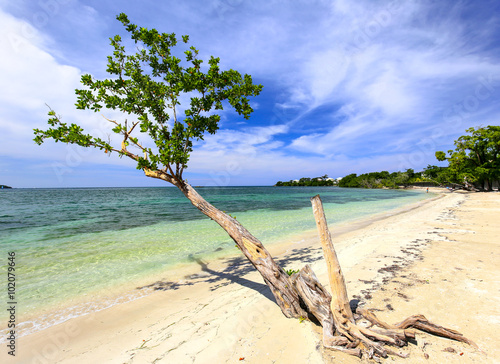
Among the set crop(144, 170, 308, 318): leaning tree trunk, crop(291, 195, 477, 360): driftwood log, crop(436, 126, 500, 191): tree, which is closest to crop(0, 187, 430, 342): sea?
crop(144, 170, 308, 318): leaning tree trunk

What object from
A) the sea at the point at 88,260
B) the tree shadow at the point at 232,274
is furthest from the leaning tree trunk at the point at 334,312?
the sea at the point at 88,260

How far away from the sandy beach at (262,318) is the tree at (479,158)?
152 ft

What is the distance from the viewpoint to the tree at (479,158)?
37969mm

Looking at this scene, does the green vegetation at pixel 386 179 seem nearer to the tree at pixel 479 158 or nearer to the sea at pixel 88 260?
the tree at pixel 479 158

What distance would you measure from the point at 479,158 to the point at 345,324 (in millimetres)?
58056

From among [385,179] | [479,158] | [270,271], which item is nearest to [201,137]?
[270,271]

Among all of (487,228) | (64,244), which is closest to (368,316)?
(487,228)

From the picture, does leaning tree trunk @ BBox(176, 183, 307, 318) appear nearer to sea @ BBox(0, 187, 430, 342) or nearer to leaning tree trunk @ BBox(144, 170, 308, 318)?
leaning tree trunk @ BBox(144, 170, 308, 318)

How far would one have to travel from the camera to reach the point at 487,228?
11430mm

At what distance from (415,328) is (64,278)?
35.3ft

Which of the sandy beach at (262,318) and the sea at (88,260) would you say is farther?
the sea at (88,260)

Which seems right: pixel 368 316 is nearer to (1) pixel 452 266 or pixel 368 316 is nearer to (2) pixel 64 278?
(1) pixel 452 266

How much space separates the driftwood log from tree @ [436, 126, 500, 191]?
172 ft

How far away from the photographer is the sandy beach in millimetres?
3457
